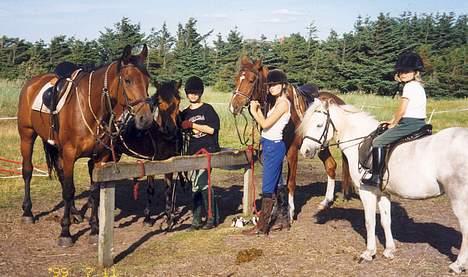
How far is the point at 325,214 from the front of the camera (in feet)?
26.7

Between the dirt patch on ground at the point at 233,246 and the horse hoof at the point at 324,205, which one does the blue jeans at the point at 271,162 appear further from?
the horse hoof at the point at 324,205

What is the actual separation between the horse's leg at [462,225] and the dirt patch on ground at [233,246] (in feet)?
0.50

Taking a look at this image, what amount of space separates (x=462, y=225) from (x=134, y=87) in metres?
3.93

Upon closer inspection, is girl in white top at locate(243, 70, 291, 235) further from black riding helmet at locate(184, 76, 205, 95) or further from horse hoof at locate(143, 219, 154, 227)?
horse hoof at locate(143, 219, 154, 227)

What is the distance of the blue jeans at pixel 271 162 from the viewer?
6.44 metres

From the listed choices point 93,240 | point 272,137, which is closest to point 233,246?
point 272,137

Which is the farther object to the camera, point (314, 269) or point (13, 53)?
point (13, 53)

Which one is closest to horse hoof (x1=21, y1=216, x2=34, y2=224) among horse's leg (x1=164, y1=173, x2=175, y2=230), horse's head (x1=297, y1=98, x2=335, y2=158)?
horse's leg (x1=164, y1=173, x2=175, y2=230)

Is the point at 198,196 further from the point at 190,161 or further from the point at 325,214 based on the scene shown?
the point at 325,214

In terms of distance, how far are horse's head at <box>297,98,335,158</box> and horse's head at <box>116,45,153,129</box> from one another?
187 centimetres

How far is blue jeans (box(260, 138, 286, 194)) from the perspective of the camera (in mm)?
6438

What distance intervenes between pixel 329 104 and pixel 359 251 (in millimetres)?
1856

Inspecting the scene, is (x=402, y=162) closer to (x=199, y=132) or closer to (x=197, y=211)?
(x=199, y=132)

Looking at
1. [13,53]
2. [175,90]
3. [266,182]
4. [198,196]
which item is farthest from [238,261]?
[13,53]
